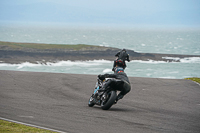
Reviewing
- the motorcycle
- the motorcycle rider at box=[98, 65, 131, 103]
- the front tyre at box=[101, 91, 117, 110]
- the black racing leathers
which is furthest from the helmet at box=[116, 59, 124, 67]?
the front tyre at box=[101, 91, 117, 110]

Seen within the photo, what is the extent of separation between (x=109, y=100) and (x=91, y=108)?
44.8 inches

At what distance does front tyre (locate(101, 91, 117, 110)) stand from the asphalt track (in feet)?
0.74

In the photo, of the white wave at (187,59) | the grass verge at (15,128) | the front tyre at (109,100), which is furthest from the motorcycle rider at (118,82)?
the white wave at (187,59)

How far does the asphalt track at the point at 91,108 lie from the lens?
8781 millimetres

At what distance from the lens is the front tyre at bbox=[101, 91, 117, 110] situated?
10562 millimetres

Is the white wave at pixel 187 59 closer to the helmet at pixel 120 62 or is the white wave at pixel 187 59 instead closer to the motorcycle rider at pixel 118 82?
the helmet at pixel 120 62

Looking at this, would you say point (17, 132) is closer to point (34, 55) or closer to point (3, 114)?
point (3, 114)

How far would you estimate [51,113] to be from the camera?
9.98 meters

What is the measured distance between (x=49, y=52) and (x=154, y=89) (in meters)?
68.2

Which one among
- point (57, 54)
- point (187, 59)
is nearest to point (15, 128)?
point (57, 54)

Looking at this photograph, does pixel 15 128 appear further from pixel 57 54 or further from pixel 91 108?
pixel 57 54

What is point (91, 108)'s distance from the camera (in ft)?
37.9

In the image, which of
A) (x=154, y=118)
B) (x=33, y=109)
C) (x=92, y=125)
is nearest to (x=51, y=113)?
(x=33, y=109)

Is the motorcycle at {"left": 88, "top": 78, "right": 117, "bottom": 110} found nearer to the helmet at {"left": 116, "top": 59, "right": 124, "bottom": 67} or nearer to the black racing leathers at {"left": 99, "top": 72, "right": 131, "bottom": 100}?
the black racing leathers at {"left": 99, "top": 72, "right": 131, "bottom": 100}
